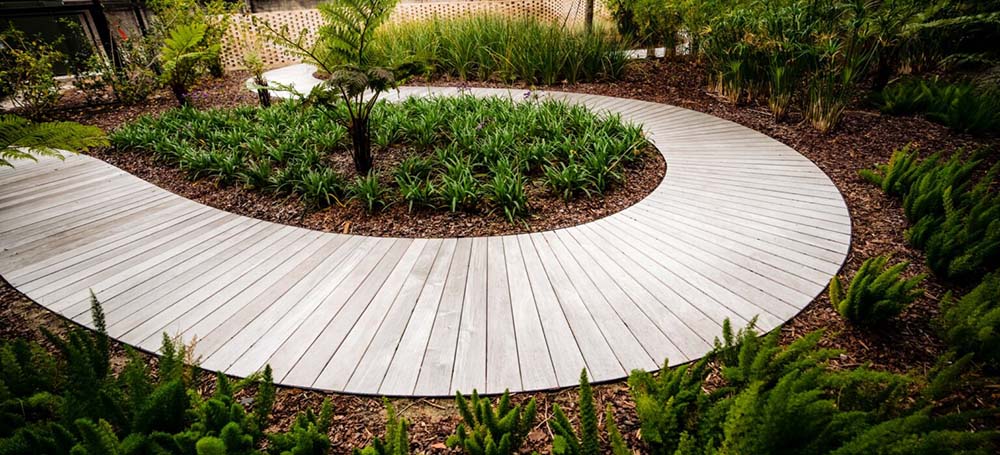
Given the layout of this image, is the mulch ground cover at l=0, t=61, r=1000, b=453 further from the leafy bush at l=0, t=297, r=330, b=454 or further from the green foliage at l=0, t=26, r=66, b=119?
the green foliage at l=0, t=26, r=66, b=119

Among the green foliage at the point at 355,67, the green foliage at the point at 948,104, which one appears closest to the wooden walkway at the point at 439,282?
the green foliage at the point at 355,67

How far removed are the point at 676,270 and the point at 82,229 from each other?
13.2 ft

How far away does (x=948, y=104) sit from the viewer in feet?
13.1

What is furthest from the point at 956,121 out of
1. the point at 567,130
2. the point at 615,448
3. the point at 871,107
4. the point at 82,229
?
the point at 82,229

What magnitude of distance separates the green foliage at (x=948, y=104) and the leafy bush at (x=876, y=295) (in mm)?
3156

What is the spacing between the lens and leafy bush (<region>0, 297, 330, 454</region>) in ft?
3.93

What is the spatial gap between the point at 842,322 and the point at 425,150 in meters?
3.46

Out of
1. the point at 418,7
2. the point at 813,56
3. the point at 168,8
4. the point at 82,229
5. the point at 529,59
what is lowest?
the point at 82,229

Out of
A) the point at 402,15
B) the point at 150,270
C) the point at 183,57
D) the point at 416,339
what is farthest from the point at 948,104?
the point at 402,15

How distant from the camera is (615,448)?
1.24 meters

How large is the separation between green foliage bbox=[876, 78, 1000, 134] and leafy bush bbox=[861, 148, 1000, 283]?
1111mm

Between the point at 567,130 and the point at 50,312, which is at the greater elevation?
the point at 567,130

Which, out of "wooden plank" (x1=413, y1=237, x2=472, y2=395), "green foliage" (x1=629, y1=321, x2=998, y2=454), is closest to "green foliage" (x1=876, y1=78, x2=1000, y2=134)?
"green foliage" (x1=629, y1=321, x2=998, y2=454)

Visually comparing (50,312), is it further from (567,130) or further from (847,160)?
(847,160)
